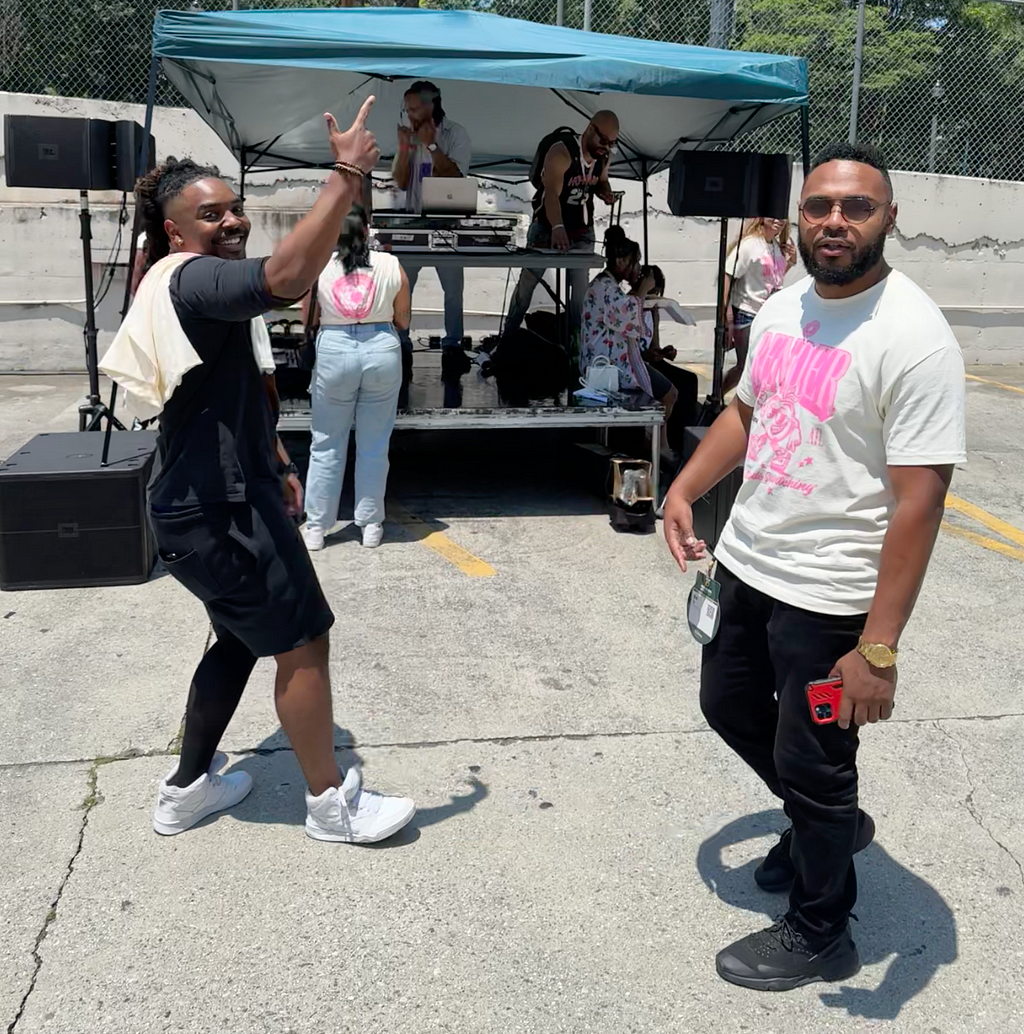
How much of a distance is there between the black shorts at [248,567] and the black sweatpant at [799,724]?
3.55ft

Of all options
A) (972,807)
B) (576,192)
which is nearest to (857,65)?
(576,192)

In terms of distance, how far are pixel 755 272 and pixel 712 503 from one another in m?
3.19

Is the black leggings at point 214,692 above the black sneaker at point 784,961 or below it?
above

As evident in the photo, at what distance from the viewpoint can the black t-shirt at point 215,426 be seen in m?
2.78

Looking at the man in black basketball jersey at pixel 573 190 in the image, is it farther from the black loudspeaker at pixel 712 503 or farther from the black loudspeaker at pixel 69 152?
the black loudspeaker at pixel 69 152

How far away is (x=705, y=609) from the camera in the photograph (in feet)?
8.86

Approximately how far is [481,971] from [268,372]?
167cm

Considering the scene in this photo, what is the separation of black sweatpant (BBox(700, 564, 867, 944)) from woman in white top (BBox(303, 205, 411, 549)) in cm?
344

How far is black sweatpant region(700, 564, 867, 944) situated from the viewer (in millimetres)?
2418

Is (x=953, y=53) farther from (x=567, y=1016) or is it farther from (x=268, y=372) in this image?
(x=567, y=1016)

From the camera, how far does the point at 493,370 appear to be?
8.41 m

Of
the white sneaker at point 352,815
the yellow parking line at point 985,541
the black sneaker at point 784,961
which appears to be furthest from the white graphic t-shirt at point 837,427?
the yellow parking line at point 985,541

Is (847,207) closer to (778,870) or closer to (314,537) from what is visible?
(778,870)

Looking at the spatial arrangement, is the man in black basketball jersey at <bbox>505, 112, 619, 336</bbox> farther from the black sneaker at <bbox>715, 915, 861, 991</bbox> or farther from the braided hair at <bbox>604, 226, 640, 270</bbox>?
the black sneaker at <bbox>715, 915, 861, 991</bbox>
